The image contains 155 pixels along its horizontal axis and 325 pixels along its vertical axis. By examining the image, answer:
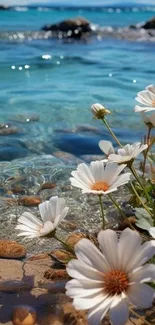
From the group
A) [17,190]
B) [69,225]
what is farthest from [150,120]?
[17,190]

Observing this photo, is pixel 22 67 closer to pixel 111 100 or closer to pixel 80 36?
pixel 111 100

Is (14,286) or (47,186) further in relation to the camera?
(47,186)

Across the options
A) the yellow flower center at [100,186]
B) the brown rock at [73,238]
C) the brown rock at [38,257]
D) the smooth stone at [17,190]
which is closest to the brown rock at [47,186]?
the smooth stone at [17,190]

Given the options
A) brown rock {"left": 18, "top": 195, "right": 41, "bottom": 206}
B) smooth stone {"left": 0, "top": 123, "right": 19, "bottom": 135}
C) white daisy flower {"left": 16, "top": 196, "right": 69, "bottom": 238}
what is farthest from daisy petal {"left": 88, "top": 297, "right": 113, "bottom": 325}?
smooth stone {"left": 0, "top": 123, "right": 19, "bottom": 135}

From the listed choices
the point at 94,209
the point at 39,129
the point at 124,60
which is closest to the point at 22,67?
the point at 124,60

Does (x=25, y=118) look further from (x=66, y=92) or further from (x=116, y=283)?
(x=116, y=283)

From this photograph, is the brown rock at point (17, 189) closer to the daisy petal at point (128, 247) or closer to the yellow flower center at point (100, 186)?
the yellow flower center at point (100, 186)

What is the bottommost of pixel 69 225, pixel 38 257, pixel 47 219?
pixel 69 225
